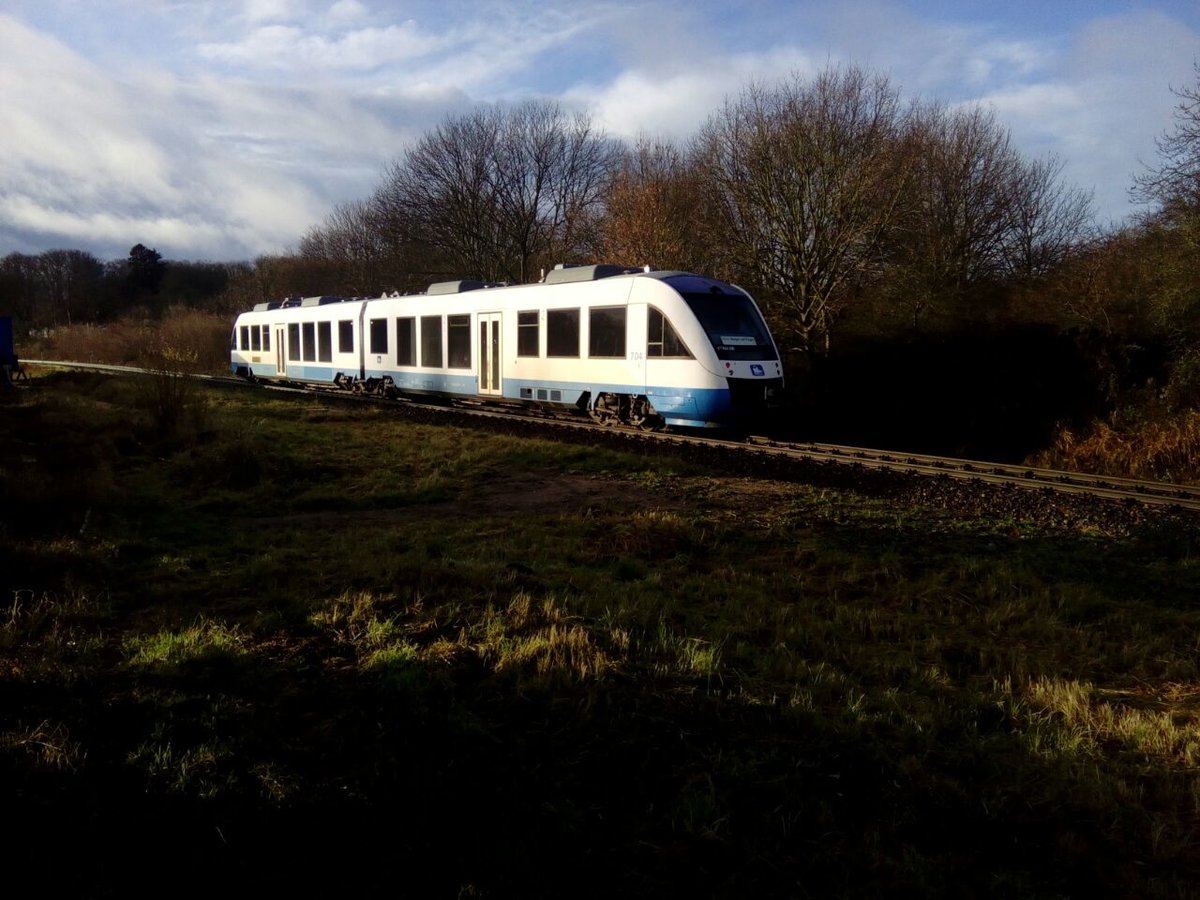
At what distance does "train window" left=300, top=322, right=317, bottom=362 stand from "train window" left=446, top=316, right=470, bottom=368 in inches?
364

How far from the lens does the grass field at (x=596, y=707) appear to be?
9.40 ft

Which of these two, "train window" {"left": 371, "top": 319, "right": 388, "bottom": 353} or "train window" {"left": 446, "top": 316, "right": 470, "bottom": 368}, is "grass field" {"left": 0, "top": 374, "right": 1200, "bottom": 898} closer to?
"train window" {"left": 446, "top": 316, "right": 470, "bottom": 368}

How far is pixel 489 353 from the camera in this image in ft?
62.1

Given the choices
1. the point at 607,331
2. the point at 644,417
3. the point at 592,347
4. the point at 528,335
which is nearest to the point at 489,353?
the point at 528,335

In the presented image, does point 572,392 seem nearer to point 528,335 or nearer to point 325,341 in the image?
point 528,335

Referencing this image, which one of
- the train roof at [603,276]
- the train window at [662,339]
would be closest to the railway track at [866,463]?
the train window at [662,339]

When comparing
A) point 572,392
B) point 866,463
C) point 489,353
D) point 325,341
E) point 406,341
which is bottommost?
point 866,463

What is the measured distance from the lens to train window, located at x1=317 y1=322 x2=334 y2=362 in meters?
26.2

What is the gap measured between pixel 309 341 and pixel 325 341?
1680 mm

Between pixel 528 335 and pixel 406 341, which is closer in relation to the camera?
pixel 528 335

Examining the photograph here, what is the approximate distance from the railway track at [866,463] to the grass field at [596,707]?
203cm

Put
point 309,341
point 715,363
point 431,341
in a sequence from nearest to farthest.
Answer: point 715,363 < point 431,341 < point 309,341

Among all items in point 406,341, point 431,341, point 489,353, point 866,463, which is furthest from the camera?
point 406,341

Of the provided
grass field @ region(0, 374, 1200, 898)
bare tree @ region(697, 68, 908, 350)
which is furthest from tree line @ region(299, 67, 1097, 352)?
grass field @ region(0, 374, 1200, 898)
